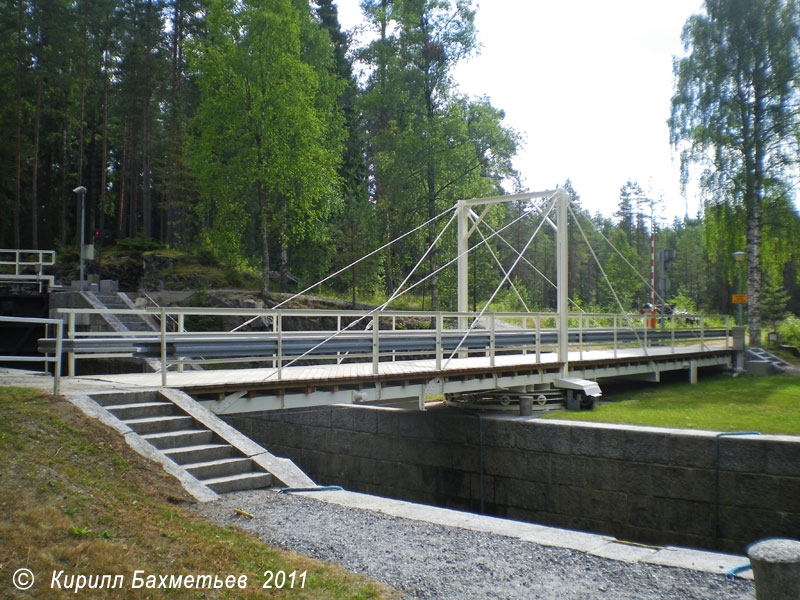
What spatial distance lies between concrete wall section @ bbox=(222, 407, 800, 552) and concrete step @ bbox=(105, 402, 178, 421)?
636 cm

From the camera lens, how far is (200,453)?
6973 millimetres

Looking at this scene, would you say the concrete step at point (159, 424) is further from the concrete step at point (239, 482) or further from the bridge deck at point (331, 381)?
the concrete step at point (239, 482)

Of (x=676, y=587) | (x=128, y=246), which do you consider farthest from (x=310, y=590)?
(x=128, y=246)

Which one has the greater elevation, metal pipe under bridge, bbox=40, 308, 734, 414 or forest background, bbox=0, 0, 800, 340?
forest background, bbox=0, 0, 800, 340

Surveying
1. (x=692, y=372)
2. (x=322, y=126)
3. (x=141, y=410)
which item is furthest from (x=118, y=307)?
(x=692, y=372)

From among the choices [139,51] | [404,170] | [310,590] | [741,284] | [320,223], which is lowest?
[310,590]

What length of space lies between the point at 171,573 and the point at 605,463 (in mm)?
8091

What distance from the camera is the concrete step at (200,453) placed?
6.80 metres

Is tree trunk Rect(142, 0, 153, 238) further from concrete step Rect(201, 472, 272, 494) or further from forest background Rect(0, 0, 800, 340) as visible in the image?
concrete step Rect(201, 472, 272, 494)

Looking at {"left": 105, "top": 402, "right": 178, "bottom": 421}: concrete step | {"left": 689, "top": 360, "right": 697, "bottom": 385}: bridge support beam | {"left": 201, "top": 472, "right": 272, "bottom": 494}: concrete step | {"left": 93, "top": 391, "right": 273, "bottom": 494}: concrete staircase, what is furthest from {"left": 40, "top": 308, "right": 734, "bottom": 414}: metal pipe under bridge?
{"left": 689, "top": 360, "right": 697, "bottom": 385}: bridge support beam

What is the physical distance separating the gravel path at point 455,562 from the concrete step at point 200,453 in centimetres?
99

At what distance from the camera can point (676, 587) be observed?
4.55m

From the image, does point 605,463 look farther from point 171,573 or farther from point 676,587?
point 171,573

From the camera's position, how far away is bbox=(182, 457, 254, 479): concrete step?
21.9 feet
